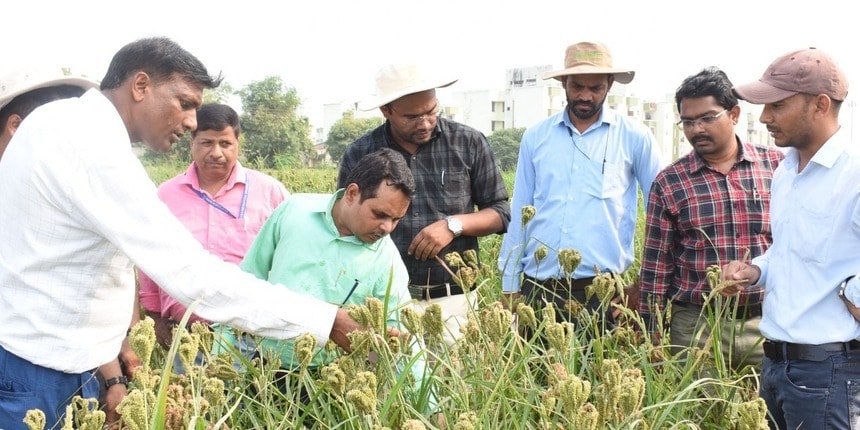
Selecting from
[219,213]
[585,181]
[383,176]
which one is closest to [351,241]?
[383,176]

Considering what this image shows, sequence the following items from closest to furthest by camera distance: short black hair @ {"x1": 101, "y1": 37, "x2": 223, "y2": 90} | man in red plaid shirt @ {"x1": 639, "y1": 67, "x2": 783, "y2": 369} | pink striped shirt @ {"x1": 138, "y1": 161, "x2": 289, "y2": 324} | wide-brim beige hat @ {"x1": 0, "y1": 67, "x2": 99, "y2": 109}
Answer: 1. short black hair @ {"x1": 101, "y1": 37, "x2": 223, "y2": 90}
2. wide-brim beige hat @ {"x1": 0, "y1": 67, "x2": 99, "y2": 109}
3. man in red plaid shirt @ {"x1": 639, "y1": 67, "x2": 783, "y2": 369}
4. pink striped shirt @ {"x1": 138, "y1": 161, "x2": 289, "y2": 324}

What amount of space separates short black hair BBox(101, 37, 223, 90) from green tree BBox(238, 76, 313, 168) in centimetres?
5213

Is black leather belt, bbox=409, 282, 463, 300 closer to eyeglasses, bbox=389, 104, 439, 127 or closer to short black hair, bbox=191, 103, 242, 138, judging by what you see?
eyeglasses, bbox=389, 104, 439, 127

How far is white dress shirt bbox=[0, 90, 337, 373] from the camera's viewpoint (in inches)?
70.3

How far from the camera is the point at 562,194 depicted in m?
3.36

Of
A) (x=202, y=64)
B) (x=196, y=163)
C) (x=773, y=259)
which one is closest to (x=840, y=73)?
(x=773, y=259)

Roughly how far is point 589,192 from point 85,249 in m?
2.07

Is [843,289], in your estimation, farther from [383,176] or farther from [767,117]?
[383,176]

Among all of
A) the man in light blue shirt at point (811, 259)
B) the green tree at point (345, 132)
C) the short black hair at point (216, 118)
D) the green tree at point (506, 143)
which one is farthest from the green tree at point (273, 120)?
the man in light blue shirt at point (811, 259)

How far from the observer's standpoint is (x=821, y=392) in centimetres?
221

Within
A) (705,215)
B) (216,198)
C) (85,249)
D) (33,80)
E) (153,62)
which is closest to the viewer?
(85,249)

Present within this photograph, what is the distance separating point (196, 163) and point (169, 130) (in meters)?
1.24

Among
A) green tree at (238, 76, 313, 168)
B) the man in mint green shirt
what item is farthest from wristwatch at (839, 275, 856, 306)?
green tree at (238, 76, 313, 168)

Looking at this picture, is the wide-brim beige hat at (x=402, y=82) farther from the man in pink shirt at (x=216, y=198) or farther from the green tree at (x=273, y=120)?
the green tree at (x=273, y=120)
